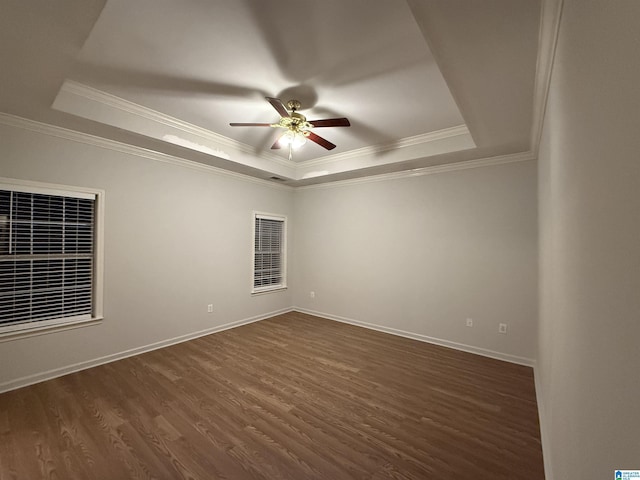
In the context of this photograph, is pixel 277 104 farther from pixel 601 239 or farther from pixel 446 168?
pixel 446 168

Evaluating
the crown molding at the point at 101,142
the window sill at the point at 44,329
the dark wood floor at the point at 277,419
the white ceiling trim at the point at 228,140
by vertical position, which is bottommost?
the dark wood floor at the point at 277,419

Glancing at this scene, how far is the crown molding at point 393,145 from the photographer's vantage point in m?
3.43

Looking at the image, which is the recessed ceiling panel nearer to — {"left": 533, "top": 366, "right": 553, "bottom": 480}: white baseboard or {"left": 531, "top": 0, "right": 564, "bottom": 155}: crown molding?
{"left": 531, "top": 0, "right": 564, "bottom": 155}: crown molding

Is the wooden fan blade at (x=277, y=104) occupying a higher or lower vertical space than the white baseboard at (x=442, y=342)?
higher

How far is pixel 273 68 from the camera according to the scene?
2.35 meters

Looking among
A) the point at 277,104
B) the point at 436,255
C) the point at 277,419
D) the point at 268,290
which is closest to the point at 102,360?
the point at 277,419

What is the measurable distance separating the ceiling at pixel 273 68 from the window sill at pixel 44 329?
214 cm

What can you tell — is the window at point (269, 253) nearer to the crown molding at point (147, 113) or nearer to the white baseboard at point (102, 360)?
the white baseboard at point (102, 360)

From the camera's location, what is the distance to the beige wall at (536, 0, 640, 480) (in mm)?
541

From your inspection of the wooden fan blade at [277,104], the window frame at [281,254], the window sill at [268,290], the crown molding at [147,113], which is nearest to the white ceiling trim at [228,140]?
the crown molding at [147,113]

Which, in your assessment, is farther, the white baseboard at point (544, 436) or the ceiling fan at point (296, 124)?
the ceiling fan at point (296, 124)

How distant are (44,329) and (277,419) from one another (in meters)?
2.67

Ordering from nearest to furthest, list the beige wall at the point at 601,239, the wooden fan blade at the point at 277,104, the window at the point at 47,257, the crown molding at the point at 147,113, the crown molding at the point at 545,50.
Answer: the beige wall at the point at 601,239 < the crown molding at the point at 545,50 < the wooden fan blade at the point at 277,104 < the crown molding at the point at 147,113 < the window at the point at 47,257

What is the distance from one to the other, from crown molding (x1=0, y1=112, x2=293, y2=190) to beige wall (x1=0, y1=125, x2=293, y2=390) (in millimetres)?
49
